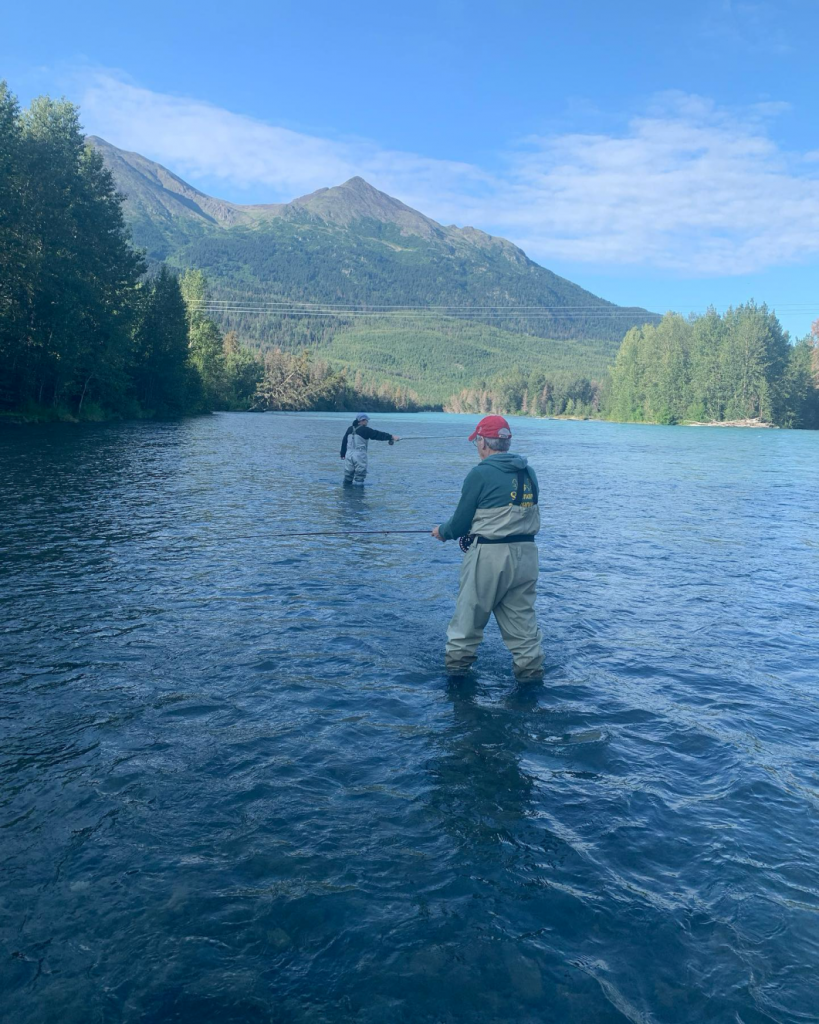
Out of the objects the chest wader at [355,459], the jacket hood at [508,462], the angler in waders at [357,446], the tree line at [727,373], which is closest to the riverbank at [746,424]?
the tree line at [727,373]

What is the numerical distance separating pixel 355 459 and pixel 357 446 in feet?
Result: 1.88

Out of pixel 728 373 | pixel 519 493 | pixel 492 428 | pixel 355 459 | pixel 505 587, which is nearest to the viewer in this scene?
pixel 519 493

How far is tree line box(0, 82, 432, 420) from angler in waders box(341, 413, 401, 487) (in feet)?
92.5

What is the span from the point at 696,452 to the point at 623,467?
19515 mm

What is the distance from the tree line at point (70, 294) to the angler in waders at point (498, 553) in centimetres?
4255

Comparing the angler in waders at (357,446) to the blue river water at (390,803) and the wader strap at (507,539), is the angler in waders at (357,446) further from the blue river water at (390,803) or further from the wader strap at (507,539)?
the wader strap at (507,539)

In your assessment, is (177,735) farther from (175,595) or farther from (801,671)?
(801,671)

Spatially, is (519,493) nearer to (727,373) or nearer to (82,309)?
(82,309)

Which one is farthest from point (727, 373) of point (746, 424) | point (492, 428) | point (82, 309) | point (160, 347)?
point (492, 428)

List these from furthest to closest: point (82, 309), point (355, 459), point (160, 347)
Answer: point (160, 347)
point (82, 309)
point (355, 459)

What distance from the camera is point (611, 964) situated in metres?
3.99

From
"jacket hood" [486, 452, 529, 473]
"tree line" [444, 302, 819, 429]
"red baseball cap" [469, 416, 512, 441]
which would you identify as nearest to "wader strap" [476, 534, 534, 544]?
"jacket hood" [486, 452, 529, 473]

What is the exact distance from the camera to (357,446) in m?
24.3

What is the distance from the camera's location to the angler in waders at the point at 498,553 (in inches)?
300
